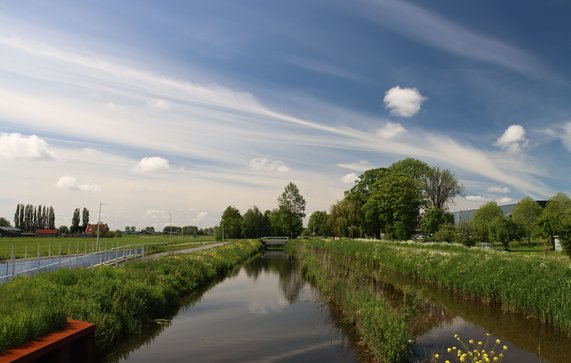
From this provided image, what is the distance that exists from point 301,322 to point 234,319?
2539mm

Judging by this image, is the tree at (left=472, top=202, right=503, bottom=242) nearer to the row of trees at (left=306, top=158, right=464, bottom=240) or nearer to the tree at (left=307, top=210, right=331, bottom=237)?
the row of trees at (left=306, top=158, right=464, bottom=240)

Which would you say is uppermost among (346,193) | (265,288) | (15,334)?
(346,193)

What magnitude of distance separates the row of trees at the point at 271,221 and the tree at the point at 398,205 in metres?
37.5

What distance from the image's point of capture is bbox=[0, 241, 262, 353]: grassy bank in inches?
307

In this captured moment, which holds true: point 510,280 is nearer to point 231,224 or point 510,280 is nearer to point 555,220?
point 555,220

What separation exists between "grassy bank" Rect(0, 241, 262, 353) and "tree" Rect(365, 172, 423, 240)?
39525 mm

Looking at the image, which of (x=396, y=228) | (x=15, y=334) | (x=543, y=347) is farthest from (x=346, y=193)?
(x=15, y=334)

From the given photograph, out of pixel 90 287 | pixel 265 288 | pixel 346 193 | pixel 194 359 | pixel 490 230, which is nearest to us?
pixel 194 359

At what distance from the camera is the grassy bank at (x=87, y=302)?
780 cm

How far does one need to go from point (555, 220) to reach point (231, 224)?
→ 7223 centimetres

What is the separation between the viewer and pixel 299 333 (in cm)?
1341

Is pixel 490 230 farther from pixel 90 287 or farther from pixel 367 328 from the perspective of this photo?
pixel 90 287

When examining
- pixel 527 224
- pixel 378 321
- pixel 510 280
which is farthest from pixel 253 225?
pixel 378 321

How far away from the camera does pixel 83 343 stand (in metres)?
8.60
